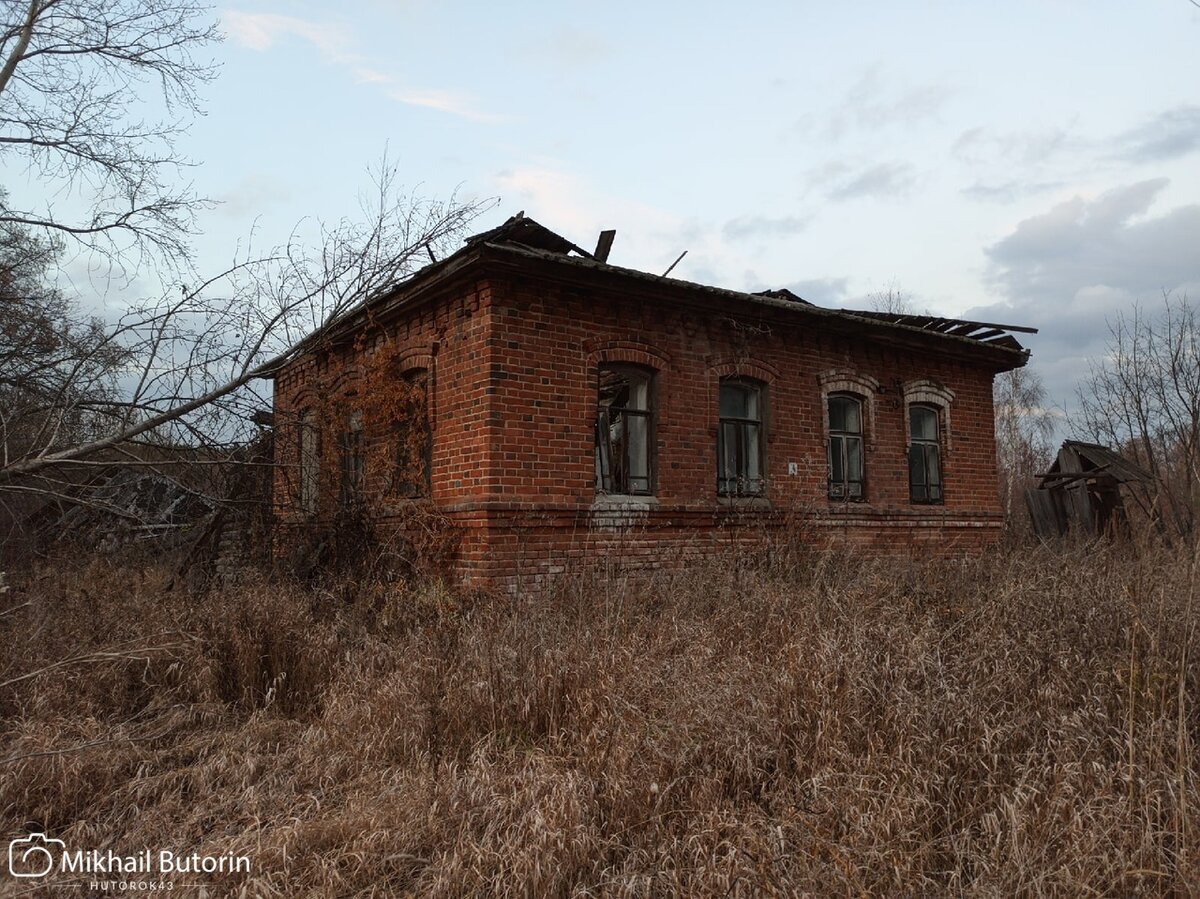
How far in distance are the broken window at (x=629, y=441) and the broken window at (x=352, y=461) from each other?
306 centimetres

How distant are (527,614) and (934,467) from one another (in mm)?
8396

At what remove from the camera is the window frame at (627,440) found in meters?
9.31

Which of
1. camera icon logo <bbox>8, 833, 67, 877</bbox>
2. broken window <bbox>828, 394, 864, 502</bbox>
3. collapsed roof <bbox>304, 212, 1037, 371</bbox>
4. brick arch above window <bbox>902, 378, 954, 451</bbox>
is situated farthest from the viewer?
brick arch above window <bbox>902, 378, 954, 451</bbox>

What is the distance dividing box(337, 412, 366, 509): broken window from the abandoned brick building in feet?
0.11

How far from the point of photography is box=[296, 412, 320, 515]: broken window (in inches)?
358

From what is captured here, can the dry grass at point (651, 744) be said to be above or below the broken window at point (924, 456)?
below

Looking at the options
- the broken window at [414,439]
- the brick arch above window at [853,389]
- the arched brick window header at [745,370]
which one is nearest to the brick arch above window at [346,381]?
the broken window at [414,439]

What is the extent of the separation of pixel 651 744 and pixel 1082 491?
1396 centimetres

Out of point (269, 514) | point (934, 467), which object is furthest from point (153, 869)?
point (934, 467)

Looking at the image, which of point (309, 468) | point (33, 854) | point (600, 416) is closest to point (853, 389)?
point (600, 416)

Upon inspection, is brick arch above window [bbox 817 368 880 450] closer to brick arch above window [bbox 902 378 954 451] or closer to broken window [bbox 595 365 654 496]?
brick arch above window [bbox 902 378 954 451]

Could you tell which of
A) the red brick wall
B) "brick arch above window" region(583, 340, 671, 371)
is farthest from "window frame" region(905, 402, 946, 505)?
"brick arch above window" region(583, 340, 671, 371)

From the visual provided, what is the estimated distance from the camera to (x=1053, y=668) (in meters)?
4.52

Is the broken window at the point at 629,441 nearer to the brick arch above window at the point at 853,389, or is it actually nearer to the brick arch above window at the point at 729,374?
the brick arch above window at the point at 729,374
